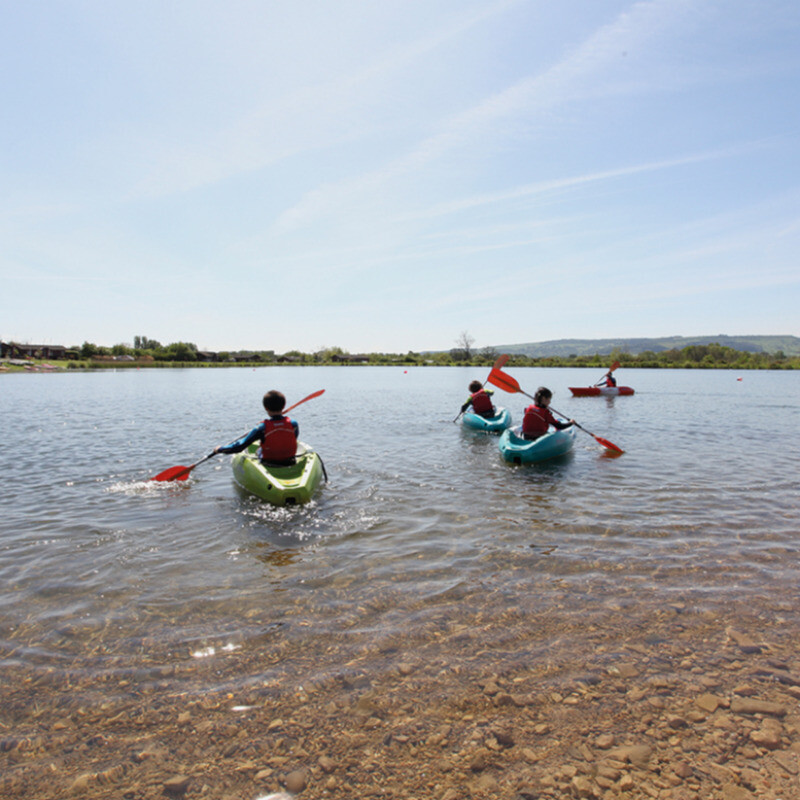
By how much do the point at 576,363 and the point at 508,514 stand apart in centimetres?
10356

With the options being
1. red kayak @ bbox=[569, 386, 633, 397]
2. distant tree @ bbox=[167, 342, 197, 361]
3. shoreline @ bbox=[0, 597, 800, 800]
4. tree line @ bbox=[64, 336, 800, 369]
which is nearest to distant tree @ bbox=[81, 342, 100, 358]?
tree line @ bbox=[64, 336, 800, 369]

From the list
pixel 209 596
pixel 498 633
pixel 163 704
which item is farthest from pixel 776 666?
pixel 209 596

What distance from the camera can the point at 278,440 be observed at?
8.58m

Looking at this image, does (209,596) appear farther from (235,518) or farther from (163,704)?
(235,518)

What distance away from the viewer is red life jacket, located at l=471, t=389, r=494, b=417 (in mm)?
15734

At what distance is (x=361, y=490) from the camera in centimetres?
→ 917

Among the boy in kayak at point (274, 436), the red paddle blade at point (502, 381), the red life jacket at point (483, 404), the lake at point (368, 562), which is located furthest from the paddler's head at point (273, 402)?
the red life jacket at point (483, 404)

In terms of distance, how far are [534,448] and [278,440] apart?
555 centimetres

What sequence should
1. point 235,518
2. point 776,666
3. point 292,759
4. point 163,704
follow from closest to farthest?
point 292,759 < point 163,704 < point 776,666 < point 235,518

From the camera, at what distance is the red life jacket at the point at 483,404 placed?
15734mm

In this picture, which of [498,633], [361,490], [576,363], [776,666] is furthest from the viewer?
[576,363]

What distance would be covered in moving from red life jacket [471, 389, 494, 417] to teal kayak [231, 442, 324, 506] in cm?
761

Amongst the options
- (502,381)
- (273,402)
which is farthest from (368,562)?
(502,381)

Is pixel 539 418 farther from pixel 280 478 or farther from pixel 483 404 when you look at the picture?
pixel 280 478
